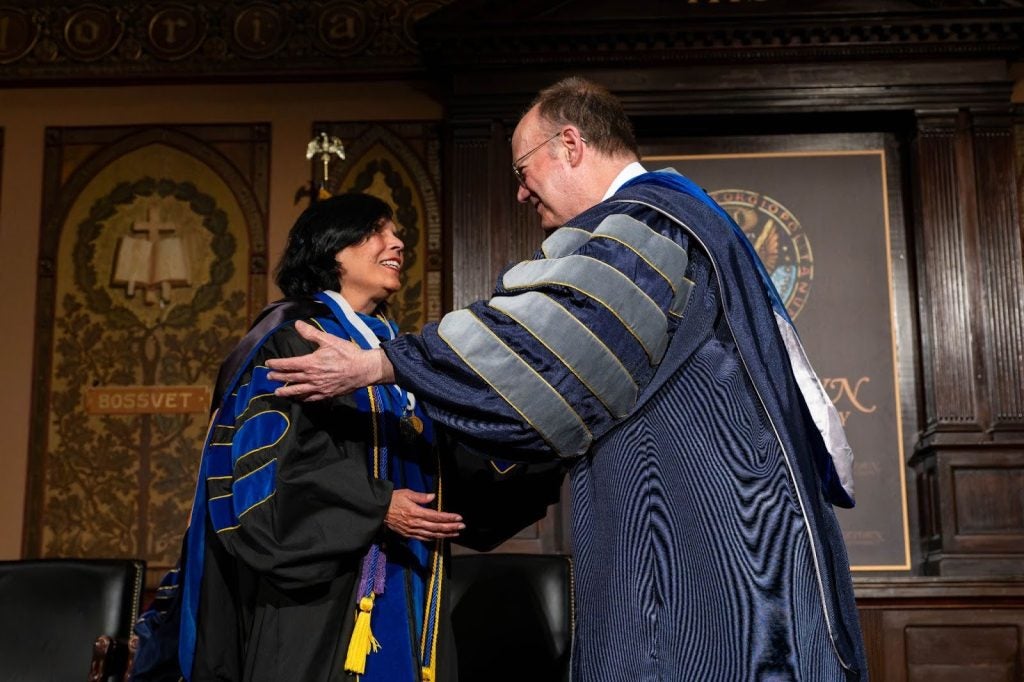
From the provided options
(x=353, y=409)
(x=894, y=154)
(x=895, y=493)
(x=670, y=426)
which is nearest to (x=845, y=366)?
(x=895, y=493)

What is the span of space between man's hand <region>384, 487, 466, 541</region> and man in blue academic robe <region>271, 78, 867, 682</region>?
2.16ft

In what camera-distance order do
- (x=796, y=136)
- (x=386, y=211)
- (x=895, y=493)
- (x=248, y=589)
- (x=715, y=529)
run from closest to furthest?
(x=715, y=529)
(x=248, y=589)
(x=386, y=211)
(x=895, y=493)
(x=796, y=136)

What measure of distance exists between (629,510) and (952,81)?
4.13 metres

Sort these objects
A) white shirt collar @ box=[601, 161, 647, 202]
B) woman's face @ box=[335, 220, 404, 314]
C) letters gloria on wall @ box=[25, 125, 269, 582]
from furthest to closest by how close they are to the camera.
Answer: letters gloria on wall @ box=[25, 125, 269, 582], woman's face @ box=[335, 220, 404, 314], white shirt collar @ box=[601, 161, 647, 202]

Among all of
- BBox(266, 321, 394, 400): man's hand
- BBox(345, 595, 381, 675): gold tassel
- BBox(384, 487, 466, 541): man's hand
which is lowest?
BBox(345, 595, 381, 675): gold tassel

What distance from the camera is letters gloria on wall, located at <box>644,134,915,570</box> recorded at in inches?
207

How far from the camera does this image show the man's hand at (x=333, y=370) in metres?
2.08

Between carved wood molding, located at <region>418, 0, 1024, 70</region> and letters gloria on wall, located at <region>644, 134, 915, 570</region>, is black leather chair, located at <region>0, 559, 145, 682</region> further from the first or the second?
letters gloria on wall, located at <region>644, 134, 915, 570</region>

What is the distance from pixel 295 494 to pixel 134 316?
348 cm

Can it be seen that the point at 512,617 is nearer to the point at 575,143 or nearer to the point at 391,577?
the point at 391,577

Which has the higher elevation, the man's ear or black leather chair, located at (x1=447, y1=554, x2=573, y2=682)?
the man's ear

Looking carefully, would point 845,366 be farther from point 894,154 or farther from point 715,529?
point 715,529

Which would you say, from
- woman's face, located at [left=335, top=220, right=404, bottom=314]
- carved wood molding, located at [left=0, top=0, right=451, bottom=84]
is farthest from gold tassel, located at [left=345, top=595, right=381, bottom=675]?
carved wood molding, located at [left=0, top=0, right=451, bottom=84]

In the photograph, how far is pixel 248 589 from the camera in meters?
2.84
